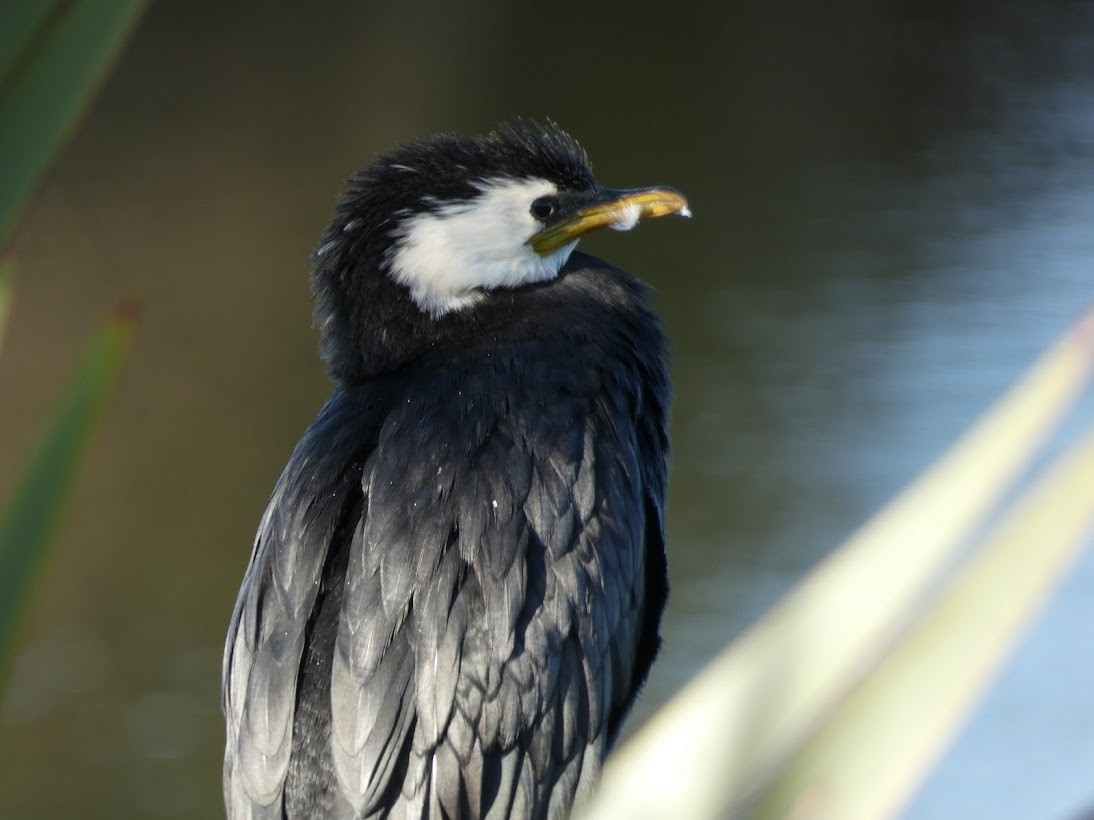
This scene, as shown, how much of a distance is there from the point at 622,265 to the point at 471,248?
7017mm

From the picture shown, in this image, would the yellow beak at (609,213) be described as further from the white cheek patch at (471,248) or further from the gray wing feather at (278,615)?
the gray wing feather at (278,615)

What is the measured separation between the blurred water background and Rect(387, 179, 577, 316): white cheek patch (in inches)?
183

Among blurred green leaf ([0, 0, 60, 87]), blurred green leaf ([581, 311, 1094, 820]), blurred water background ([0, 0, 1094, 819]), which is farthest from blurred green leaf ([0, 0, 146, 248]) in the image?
blurred water background ([0, 0, 1094, 819])

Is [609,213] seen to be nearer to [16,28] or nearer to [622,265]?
[16,28]

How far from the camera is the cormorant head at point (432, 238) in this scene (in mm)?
2379

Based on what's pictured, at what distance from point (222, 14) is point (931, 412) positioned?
8209mm

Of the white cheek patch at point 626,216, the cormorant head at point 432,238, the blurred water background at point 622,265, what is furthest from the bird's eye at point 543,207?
the blurred water background at point 622,265

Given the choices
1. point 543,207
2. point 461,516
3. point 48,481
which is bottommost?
point 48,481

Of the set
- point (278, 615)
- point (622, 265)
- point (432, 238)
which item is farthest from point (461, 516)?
point (622, 265)

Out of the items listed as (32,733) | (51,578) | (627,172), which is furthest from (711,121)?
(32,733)

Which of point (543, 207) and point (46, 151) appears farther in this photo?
point (543, 207)

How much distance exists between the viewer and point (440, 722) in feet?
6.87

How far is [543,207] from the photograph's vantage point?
99.1 inches

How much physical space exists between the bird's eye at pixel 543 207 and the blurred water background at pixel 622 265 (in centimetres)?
464
